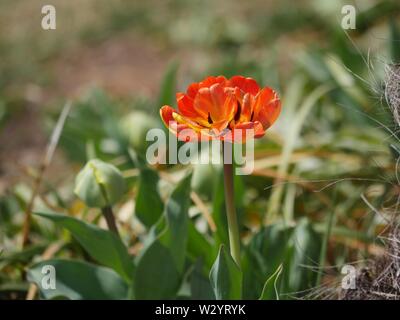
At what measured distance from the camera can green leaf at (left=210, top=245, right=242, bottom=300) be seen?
0.72 meters

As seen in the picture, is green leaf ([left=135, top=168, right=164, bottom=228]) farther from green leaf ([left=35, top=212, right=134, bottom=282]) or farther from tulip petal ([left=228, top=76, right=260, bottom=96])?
tulip petal ([left=228, top=76, right=260, bottom=96])

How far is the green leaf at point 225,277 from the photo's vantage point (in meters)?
0.72

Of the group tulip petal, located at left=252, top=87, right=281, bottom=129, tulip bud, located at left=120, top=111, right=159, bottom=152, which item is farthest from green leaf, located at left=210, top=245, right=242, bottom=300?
tulip bud, located at left=120, top=111, right=159, bottom=152

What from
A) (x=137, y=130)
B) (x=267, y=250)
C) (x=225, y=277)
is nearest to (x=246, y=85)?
(x=225, y=277)

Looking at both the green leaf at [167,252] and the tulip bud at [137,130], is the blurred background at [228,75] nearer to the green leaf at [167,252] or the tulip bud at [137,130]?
the tulip bud at [137,130]

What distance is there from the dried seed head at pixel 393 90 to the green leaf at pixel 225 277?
0.22 meters

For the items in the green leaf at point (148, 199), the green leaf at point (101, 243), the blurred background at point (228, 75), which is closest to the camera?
the green leaf at point (101, 243)

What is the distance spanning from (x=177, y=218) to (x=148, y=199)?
109mm

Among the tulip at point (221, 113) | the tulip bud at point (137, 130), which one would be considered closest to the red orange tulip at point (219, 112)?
the tulip at point (221, 113)

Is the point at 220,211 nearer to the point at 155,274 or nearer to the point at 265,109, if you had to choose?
the point at 155,274

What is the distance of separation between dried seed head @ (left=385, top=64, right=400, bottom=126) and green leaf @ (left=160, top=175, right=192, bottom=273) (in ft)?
0.81

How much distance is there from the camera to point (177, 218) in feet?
2.82

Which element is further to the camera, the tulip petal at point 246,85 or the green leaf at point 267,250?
the green leaf at point 267,250

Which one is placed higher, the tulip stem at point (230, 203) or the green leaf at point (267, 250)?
the tulip stem at point (230, 203)
